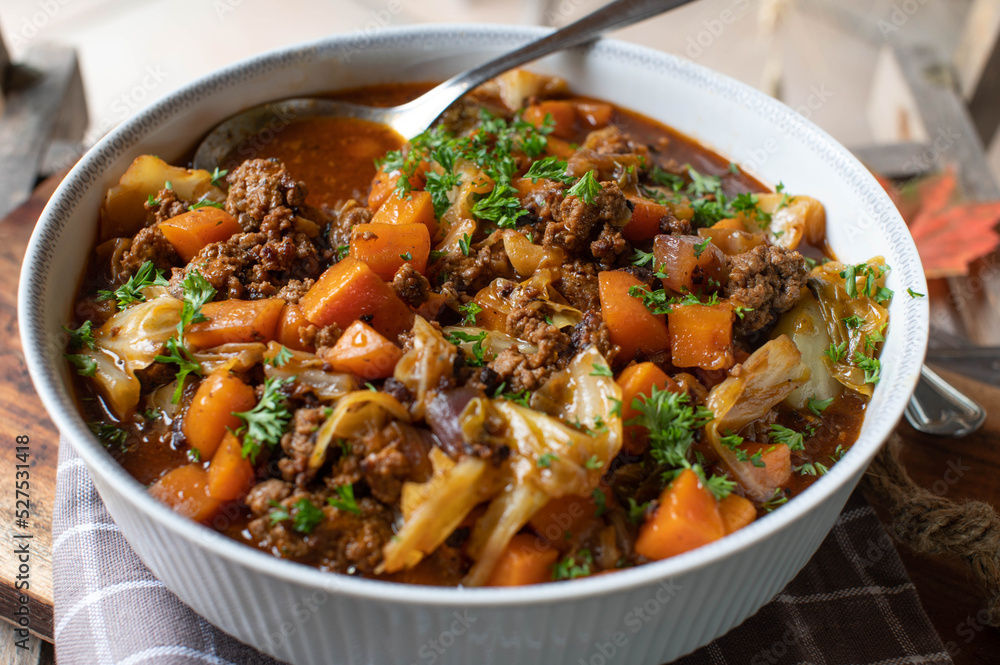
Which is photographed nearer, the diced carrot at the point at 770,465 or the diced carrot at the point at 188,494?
the diced carrot at the point at 188,494

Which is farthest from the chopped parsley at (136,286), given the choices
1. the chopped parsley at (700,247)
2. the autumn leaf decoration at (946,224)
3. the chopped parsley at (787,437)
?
A: the autumn leaf decoration at (946,224)

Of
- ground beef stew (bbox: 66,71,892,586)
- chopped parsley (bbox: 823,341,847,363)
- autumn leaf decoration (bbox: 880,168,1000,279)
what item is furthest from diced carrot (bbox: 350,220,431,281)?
autumn leaf decoration (bbox: 880,168,1000,279)

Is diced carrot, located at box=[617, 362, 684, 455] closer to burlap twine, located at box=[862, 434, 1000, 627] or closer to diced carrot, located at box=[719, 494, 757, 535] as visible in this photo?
diced carrot, located at box=[719, 494, 757, 535]

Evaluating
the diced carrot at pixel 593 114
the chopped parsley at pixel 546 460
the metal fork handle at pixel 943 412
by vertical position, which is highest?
the diced carrot at pixel 593 114

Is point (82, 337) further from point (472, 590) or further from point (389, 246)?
point (472, 590)

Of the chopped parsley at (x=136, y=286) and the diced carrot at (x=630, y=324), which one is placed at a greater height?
the diced carrot at (x=630, y=324)

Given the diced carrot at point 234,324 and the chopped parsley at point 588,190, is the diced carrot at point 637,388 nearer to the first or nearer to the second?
the chopped parsley at point 588,190

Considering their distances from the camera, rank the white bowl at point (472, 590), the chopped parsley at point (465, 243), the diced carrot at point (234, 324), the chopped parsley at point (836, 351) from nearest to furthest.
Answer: the white bowl at point (472, 590) → the diced carrot at point (234, 324) → the chopped parsley at point (836, 351) → the chopped parsley at point (465, 243)

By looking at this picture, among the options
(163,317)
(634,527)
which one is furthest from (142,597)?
(634,527)
